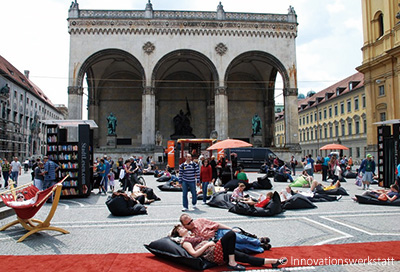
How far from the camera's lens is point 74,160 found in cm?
1170

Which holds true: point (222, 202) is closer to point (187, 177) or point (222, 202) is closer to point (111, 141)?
point (187, 177)

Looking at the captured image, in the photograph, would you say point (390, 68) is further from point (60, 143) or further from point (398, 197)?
point (60, 143)

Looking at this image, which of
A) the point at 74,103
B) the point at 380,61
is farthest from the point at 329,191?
the point at 74,103

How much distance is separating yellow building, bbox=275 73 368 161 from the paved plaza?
28.2 metres

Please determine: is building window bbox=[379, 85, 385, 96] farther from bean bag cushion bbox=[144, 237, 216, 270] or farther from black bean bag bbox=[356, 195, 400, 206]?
bean bag cushion bbox=[144, 237, 216, 270]

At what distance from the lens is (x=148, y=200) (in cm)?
1017

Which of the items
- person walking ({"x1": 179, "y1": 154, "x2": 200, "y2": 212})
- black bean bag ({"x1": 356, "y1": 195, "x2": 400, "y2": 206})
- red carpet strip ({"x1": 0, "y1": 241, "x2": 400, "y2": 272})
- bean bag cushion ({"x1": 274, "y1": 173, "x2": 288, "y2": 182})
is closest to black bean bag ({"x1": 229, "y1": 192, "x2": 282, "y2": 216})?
person walking ({"x1": 179, "y1": 154, "x2": 200, "y2": 212})

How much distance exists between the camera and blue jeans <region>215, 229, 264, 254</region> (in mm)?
4883

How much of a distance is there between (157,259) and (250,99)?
32229mm

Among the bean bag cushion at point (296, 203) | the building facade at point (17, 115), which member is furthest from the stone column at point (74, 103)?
the bean bag cushion at point (296, 203)

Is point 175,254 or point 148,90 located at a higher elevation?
point 148,90

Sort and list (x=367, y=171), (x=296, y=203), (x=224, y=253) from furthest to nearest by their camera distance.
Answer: (x=367, y=171)
(x=296, y=203)
(x=224, y=253)

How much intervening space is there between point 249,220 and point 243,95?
2938 cm

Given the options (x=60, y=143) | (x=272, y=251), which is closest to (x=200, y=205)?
(x=272, y=251)
